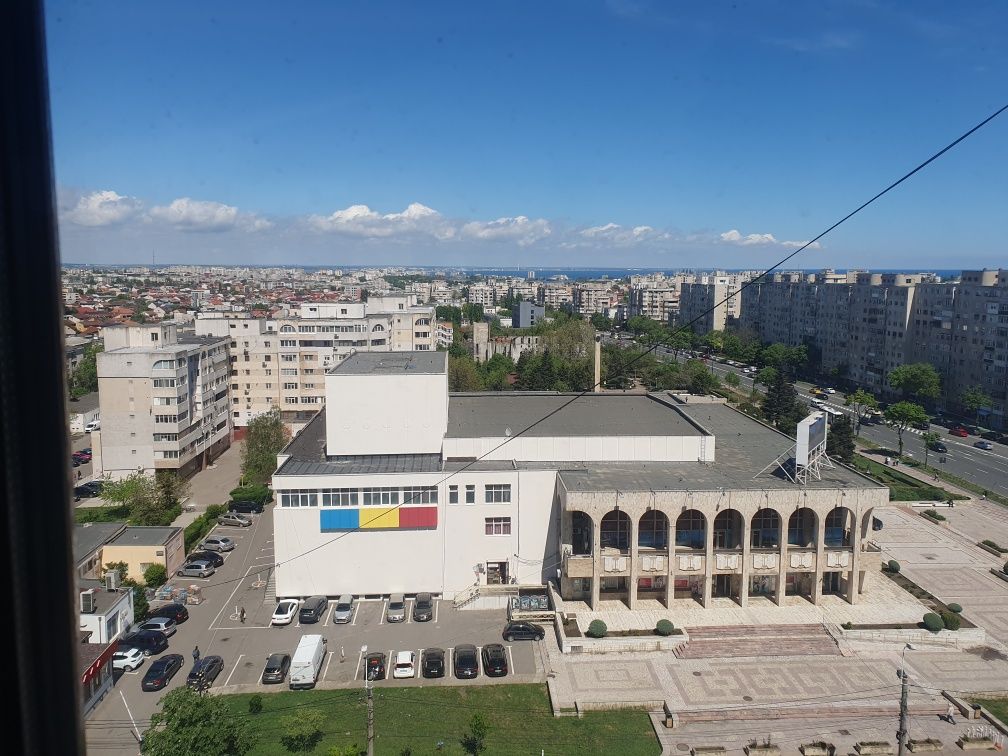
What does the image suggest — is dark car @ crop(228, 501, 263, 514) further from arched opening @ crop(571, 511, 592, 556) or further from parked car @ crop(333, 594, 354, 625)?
arched opening @ crop(571, 511, 592, 556)

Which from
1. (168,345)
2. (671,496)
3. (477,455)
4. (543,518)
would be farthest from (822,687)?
(168,345)

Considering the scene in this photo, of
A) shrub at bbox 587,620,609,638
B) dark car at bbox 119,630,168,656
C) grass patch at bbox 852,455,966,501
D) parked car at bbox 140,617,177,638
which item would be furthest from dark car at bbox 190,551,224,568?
grass patch at bbox 852,455,966,501

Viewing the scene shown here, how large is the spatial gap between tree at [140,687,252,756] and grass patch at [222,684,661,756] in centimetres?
67

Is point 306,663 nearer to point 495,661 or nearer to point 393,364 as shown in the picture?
point 495,661

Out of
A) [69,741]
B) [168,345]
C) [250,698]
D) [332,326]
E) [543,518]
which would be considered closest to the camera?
[69,741]

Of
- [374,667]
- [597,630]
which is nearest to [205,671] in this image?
[374,667]

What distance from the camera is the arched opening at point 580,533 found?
1105 cm

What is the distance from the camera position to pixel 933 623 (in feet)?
31.9

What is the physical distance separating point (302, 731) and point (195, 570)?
5397mm

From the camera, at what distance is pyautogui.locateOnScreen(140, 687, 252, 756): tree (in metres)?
6.05

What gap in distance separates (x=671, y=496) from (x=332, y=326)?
14.3 meters

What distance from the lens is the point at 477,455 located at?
1175cm

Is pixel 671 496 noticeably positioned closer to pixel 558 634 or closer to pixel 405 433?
pixel 558 634

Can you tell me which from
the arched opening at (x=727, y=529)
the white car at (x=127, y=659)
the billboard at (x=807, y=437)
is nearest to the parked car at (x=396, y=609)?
the white car at (x=127, y=659)
